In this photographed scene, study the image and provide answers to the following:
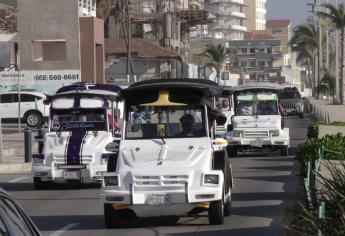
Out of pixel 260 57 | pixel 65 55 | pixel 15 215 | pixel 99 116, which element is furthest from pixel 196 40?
pixel 15 215

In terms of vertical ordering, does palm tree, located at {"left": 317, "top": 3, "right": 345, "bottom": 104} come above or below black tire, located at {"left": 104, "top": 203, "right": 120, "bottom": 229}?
above

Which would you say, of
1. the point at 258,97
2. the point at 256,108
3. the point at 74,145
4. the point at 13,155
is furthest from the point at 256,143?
→ the point at 74,145

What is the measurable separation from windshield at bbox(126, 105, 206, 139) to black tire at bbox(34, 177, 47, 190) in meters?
6.14

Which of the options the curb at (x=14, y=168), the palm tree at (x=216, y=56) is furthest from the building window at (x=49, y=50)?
the palm tree at (x=216, y=56)

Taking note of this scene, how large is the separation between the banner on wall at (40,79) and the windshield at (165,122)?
34.7m

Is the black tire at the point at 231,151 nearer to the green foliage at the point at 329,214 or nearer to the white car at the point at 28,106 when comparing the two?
the white car at the point at 28,106

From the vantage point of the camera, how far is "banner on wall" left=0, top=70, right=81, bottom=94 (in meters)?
50.8

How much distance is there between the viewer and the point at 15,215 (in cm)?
552

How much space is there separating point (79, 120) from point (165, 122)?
673cm

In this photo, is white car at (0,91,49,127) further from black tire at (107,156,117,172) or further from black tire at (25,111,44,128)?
black tire at (107,156,117,172)

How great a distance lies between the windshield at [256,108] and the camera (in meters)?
31.6

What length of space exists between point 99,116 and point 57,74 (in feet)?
95.2

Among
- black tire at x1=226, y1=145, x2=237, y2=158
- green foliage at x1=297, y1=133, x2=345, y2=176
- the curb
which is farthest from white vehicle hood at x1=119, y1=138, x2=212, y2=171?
black tire at x1=226, y1=145, x2=237, y2=158

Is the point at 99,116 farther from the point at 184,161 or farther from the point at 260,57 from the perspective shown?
the point at 260,57
